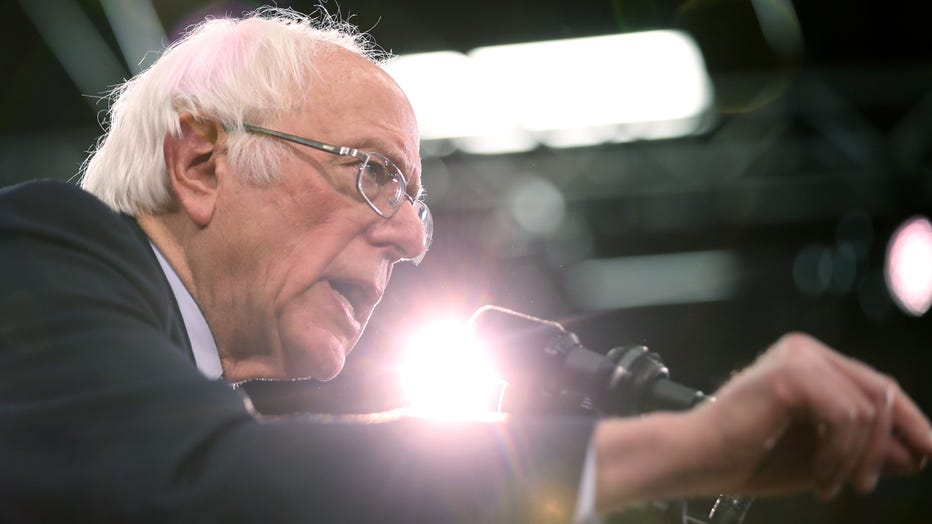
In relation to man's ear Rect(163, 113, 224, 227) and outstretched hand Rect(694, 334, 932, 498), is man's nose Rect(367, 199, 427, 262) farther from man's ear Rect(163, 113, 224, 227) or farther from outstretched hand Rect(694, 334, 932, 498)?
outstretched hand Rect(694, 334, 932, 498)

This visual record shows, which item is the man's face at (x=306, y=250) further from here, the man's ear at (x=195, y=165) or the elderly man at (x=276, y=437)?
the elderly man at (x=276, y=437)

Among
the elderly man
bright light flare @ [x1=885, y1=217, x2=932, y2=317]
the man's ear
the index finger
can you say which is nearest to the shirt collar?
the man's ear

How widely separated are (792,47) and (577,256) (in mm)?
2056

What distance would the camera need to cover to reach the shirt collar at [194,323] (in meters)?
1.92

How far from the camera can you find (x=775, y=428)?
1035mm

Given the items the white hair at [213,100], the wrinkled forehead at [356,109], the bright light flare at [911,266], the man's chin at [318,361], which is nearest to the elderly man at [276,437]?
the man's chin at [318,361]

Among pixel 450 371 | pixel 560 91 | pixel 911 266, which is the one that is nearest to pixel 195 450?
pixel 450 371

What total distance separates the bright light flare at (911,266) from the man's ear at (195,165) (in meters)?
5.26

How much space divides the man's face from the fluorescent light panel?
10.6 ft

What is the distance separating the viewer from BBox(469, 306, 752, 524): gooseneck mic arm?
4.55ft

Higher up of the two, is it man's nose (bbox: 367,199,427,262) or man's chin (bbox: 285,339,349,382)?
man's nose (bbox: 367,199,427,262)

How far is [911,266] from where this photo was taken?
621 centimetres

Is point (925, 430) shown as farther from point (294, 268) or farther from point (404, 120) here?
point (404, 120)

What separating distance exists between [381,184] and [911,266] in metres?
5.12
